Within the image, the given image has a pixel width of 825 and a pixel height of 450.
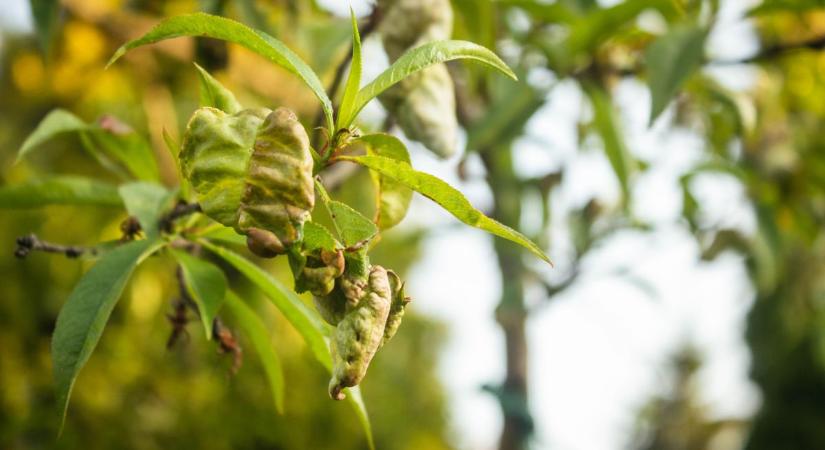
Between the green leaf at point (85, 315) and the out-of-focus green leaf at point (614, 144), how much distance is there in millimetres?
637

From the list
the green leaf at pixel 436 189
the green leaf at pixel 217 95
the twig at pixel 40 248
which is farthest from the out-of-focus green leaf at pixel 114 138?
the green leaf at pixel 436 189

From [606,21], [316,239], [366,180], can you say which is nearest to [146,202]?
[316,239]

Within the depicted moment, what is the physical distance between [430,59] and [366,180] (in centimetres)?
105

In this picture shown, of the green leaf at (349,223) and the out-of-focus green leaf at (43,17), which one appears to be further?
the out-of-focus green leaf at (43,17)

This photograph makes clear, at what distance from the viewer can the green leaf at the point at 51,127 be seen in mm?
677

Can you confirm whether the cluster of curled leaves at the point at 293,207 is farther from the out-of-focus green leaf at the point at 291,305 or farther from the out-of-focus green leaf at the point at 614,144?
the out-of-focus green leaf at the point at 614,144

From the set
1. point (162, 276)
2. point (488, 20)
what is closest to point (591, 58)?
point (488, 20)

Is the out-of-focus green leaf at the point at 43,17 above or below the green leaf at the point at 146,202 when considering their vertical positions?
above

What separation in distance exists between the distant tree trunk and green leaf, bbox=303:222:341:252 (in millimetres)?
712

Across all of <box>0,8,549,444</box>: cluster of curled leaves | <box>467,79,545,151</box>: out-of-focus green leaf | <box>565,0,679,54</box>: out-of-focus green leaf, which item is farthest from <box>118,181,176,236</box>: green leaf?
<box>565,0,679,54</box>: out-of-focus green leaf

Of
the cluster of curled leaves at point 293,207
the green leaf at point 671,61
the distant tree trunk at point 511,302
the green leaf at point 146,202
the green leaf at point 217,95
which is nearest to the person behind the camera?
the cluster of curled leaves at point 293,207

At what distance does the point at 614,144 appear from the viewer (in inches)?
41.2

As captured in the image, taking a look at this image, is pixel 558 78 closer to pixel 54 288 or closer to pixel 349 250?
pixel 349 250

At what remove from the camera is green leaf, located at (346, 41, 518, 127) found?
494mm
